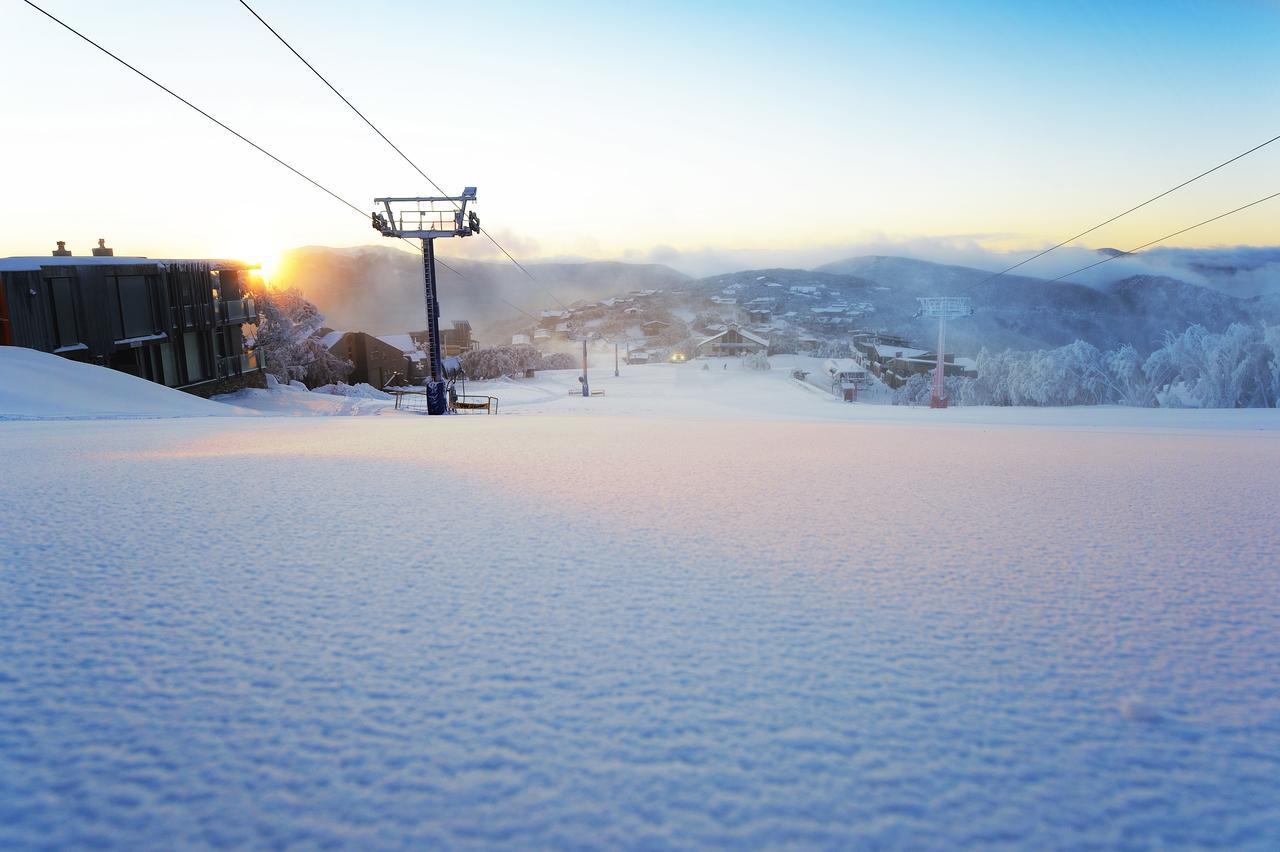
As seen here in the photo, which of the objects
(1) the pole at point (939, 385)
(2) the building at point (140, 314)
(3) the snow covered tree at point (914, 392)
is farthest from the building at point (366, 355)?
(1) the pole at point (939, 385)

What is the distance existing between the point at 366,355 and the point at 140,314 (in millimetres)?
29948

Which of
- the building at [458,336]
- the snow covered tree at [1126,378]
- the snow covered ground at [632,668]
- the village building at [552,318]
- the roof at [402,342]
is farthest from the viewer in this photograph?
the village building at [552,318]

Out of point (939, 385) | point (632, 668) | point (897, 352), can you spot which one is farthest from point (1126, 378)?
point (632, 668)

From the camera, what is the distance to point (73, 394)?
13.2 meters

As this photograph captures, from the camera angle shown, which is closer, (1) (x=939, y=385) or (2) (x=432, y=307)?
(2) (x=432, y=307)

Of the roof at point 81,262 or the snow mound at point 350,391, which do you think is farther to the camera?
the snow mound at point 350,391

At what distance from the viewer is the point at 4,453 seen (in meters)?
5.34

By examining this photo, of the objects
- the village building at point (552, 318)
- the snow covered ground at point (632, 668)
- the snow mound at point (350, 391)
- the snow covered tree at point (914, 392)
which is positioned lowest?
the snow covered tree at point (914, 392)

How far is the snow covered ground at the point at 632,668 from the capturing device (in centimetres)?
148

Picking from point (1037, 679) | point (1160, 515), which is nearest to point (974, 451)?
point (1160, 515)

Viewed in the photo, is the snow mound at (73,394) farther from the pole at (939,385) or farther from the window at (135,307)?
the pole at (939,385)

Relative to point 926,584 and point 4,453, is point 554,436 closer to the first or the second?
point 4,453

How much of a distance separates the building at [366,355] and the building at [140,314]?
699 inches

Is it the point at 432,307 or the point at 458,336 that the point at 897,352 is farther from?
the point at 432,307
